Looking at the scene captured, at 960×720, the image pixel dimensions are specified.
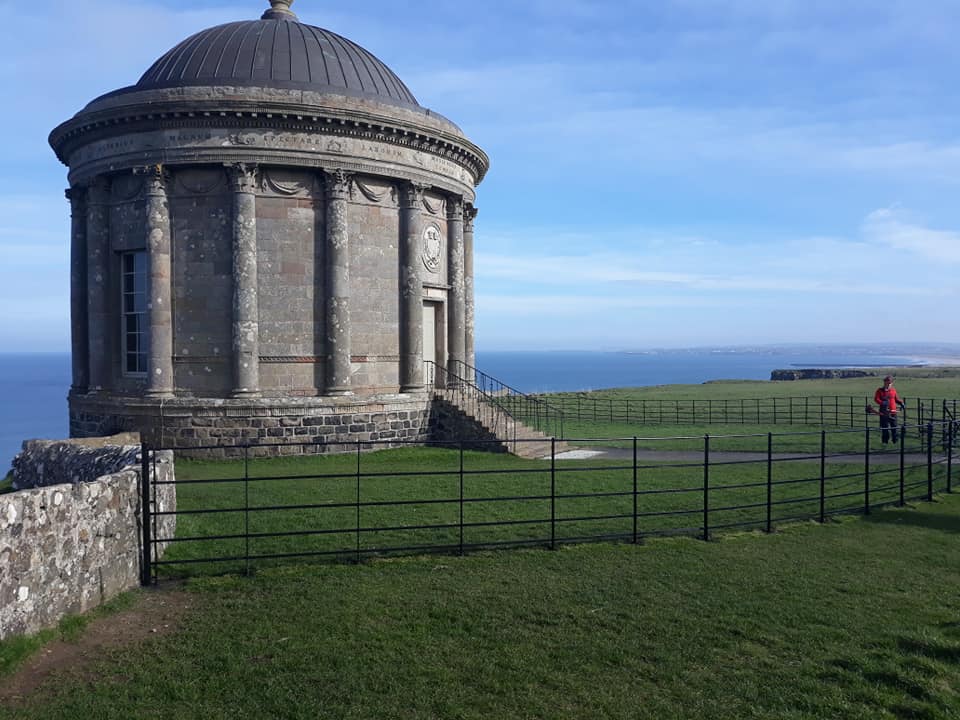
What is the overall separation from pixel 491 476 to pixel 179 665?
10150 mm

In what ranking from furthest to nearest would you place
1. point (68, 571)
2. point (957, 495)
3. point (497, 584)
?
point (957, 495) < point (497, 584) < point (68, 571)

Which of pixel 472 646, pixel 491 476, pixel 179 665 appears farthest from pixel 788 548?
pixel 179 665

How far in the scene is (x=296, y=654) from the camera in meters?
6.98

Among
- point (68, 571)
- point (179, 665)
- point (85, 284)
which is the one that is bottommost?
point (179, 665)

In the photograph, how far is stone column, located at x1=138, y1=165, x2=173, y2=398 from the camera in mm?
19922

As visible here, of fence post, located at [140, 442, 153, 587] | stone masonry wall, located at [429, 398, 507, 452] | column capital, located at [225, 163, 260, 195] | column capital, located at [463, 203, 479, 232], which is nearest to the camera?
fence post, located at [140, 442, 153, 587]

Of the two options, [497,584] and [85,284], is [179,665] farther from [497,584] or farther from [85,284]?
[85,284]

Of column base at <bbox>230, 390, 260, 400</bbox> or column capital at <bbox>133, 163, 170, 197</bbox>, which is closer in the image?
column base at <bbox>230, 390, 260, 400</bbox>

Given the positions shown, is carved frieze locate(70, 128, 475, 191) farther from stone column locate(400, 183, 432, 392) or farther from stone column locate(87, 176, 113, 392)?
stone column locate(400, 183, 432, 392)

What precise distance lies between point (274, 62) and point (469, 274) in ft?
30.2

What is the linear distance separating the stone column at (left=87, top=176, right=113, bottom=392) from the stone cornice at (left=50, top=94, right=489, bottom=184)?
1576 millimetres

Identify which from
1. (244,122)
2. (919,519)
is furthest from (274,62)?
(919,519)

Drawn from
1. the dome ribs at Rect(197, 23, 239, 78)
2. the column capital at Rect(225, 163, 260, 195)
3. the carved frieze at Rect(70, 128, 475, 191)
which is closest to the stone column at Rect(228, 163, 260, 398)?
the column capital at Rect(225, 163, 260, 195)

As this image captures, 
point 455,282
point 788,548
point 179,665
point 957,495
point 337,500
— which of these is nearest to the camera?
point 179,665
